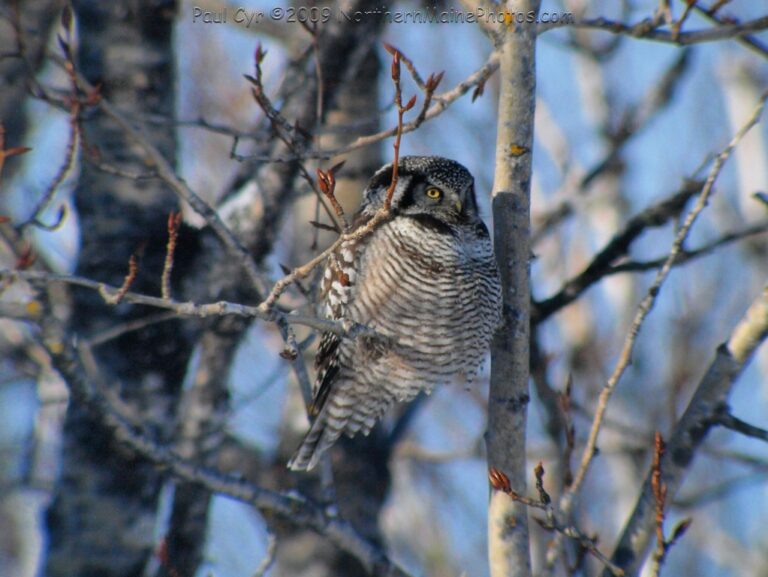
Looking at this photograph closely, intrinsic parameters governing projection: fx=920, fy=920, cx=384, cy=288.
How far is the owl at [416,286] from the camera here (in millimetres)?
3848

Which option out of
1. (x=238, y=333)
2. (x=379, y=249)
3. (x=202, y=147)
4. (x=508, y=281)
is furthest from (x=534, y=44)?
(x=202, y=147)

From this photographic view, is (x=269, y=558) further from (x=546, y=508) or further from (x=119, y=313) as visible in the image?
(x=119, y=313)

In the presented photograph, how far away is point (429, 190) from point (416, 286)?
430 mm

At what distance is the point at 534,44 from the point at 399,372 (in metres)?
1.66

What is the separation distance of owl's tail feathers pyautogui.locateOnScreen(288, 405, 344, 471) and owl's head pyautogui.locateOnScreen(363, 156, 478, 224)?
104 centimetres

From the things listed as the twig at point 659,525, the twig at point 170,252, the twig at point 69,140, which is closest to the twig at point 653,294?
the twig at point 659,525

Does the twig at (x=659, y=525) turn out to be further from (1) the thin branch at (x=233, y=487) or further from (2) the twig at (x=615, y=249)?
(2) the twig at (x=615, y=249)

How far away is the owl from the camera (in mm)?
3848

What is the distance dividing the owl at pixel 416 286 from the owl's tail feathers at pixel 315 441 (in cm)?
5

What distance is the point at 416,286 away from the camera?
3.86 meters

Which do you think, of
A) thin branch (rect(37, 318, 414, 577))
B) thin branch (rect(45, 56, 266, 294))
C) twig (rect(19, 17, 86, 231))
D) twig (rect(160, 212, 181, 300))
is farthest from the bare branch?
twig (rect(19, 17, 86, 231))

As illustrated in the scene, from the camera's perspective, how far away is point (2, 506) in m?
12.0

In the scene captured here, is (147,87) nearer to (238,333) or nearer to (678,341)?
(238,333)

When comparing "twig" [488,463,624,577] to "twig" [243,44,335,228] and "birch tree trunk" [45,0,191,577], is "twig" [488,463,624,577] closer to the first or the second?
"twig" [243,44,335,228]
